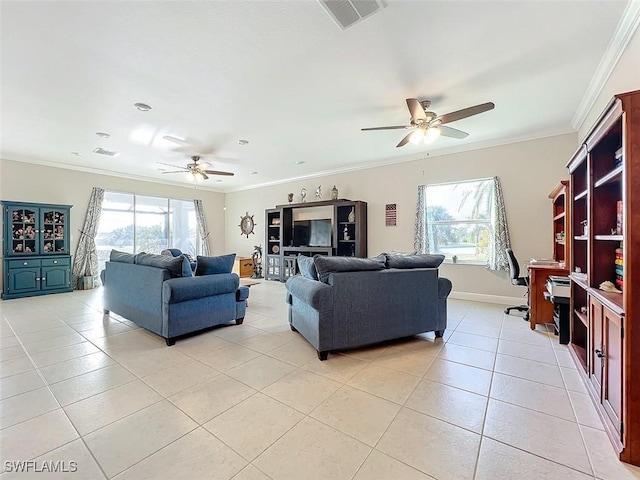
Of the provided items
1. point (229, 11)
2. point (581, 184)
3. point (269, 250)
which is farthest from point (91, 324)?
point (581, 184)

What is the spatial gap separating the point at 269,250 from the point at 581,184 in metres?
6.68

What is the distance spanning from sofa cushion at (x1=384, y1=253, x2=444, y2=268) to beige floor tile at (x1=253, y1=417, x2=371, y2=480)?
1768mm

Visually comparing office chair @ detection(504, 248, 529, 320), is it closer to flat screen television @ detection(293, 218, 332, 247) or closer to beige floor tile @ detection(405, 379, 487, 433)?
beige floor tile @ detection(405, 379, 487, 433)

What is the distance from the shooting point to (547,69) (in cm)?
277

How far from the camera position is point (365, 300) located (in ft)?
9.11

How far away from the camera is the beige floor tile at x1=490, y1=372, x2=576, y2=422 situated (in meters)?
1.88

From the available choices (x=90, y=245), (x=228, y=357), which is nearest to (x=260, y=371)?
(x=228, y=357)

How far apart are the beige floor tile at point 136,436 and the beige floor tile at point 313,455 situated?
59 cm

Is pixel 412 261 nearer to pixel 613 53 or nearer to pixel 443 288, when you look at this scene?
pixel 443 288

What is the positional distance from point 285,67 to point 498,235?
424cm

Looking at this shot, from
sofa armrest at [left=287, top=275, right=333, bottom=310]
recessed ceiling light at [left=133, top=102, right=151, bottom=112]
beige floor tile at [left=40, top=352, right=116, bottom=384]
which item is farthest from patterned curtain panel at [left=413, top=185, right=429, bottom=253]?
beige floor tile at [left=40, top=352, right=116, bottom=384]

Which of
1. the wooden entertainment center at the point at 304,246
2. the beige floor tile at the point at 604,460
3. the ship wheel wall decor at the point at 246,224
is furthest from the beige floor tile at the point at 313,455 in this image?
the ship wheel wall decor at the point at 246,224

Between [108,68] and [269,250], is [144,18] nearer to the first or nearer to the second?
[108,68]

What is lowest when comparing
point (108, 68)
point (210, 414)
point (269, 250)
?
point (210, 414)
